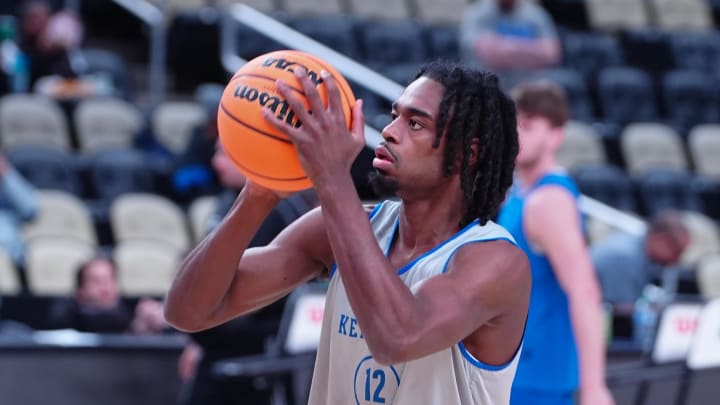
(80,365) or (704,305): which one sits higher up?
(704,305)

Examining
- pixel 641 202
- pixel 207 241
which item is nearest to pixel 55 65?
pixel 641 202

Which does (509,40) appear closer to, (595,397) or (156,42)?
(156,42)

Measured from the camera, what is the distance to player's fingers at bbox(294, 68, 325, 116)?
2340 mm

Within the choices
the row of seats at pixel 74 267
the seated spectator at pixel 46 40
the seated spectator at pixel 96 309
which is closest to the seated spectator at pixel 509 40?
the row of seats at pixel 74 267

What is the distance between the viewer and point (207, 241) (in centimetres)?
268

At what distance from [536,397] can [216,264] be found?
5.32 feet

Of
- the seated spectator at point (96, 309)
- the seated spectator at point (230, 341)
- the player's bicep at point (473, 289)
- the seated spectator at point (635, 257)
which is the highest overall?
the player's bicep at point (473, 289)

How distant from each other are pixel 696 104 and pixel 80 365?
7.91 m

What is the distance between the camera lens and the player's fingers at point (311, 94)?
2.34 meters

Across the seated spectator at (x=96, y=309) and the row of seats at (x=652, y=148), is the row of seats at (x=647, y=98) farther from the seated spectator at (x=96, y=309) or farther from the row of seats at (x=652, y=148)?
→ the seated spectator at (x=96, y=309)

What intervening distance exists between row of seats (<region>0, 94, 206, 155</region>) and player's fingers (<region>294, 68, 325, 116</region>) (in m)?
6.68

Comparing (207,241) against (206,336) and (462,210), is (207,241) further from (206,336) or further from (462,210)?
(206,336)

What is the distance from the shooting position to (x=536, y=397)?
3941mm

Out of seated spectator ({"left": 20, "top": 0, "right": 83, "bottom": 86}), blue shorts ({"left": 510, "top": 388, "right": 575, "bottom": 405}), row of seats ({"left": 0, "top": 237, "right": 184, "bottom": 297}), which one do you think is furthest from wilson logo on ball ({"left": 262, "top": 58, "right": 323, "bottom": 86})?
seated spectator ({"left": 20, "top": 0, "right": 83, "bottom": 86})
